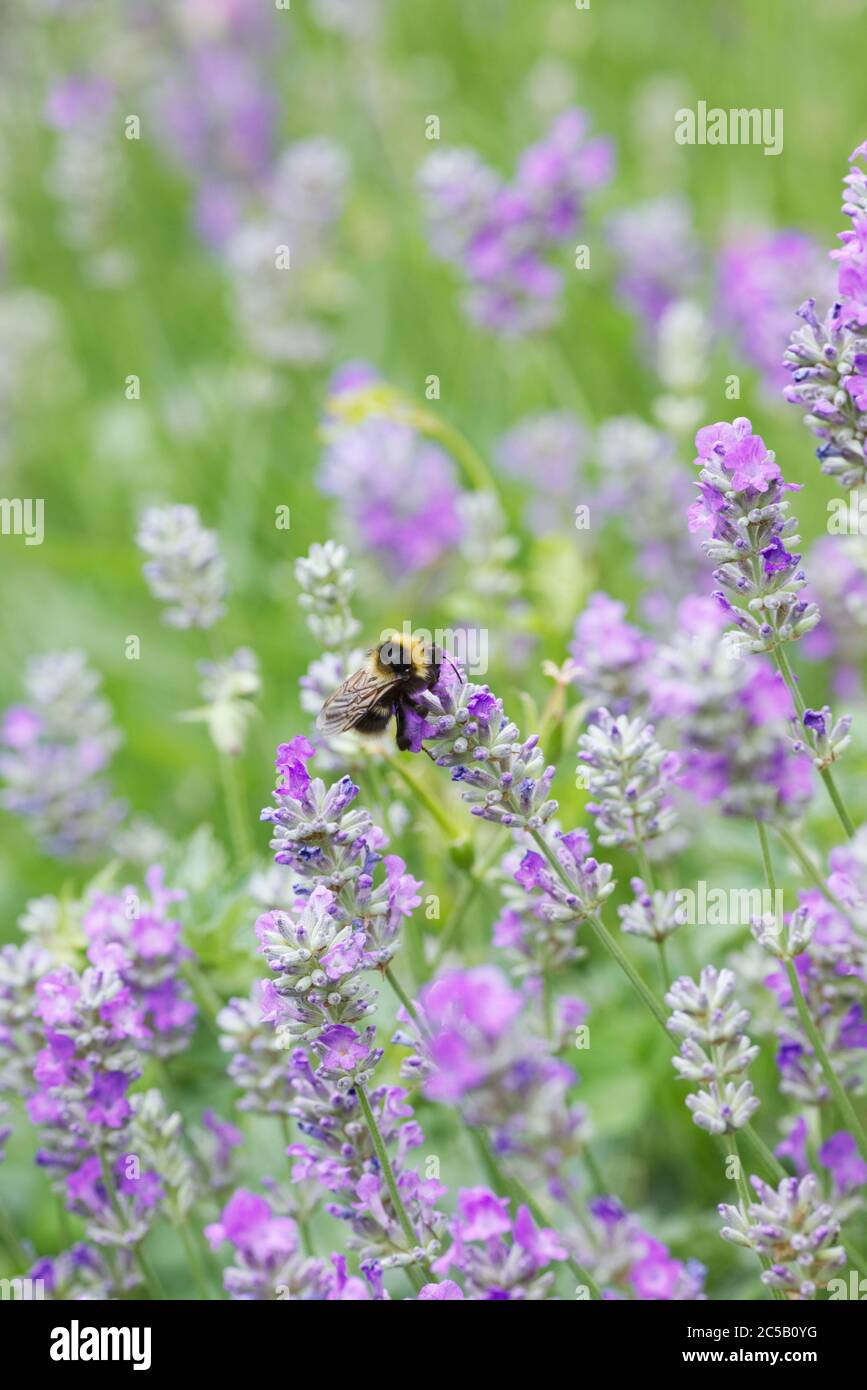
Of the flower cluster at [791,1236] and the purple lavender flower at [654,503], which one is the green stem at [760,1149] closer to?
the flower cluster at [791,1236]

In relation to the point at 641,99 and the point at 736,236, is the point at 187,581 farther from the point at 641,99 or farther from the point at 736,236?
the point at 641,99

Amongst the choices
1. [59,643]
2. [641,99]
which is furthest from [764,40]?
[59,643]

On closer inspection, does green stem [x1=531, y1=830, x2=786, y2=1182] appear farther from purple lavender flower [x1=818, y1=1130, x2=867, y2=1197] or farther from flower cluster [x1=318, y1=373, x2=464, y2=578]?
flower cluster [x1=318, y1=373, x2=464, y2=578]

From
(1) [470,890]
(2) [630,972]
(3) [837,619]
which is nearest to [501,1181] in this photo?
(1) [470,890]

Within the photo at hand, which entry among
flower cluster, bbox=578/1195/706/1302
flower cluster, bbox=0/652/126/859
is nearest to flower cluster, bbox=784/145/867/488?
flower cluster, bbox=578/1195/706/1302

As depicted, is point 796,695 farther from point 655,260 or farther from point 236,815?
point 655,260

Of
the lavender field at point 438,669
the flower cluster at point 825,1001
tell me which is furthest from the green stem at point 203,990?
the flower cluster at point 825,1001

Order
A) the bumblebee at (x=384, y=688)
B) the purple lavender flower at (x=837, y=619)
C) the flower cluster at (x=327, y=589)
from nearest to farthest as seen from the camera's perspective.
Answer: the bumblebee at (x=384, y=688) < the flower cluster at (x=327, y=589) < the purple lavender flower at (x=837, y=619)
